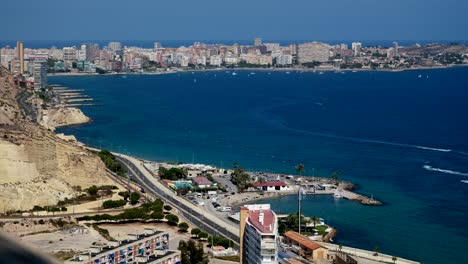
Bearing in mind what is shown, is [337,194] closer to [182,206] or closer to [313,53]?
[182,206]

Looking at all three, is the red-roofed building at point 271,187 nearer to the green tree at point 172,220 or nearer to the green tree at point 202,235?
the green tree at point 172,220

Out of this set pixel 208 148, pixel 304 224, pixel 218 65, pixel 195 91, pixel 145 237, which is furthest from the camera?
pixel 218 65

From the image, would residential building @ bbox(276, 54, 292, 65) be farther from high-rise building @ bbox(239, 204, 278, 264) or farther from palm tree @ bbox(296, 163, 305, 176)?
high-rise building @ bbox(239, 204, 278, 264)

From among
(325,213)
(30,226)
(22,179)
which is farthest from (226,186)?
(30,226)

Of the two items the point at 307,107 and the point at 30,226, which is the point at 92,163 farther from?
the point at 307,107

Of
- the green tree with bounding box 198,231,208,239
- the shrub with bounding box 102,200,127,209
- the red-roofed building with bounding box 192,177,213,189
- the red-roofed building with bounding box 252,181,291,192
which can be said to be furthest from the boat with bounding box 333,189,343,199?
the shrub with bounding box 102,200,127,209

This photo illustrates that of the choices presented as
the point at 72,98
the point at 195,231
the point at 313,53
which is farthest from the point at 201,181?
the point at 313,53
